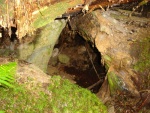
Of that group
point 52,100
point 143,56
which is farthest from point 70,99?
point 143,56

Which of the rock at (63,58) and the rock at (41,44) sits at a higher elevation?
the rock at (41,44)

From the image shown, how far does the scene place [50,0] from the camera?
3.16 meters

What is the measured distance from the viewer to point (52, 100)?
2.96m

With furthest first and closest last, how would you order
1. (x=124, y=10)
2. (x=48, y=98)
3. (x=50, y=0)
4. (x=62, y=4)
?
1. (x=124, y=10)
2. (x=62, y=4)
3. (x=50, y=0)
4. (x=48, y=98)

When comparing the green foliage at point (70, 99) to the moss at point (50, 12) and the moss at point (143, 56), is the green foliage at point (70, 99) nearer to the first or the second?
the moss at point (50, 12)

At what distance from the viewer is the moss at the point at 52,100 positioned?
8.87 ft

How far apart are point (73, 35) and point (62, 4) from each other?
3377 mm

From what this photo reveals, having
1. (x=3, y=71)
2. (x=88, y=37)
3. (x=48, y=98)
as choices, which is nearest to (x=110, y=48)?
(x=88, y=37)

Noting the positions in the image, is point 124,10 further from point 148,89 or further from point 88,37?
point 148,89

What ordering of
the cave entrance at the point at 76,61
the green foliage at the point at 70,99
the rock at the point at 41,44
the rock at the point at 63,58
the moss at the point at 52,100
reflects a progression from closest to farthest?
the moss at the point at 52,100 → the green foliage at the point at 70,99 → the rock at the point at 41,44 → the cave entrance at the point at 76,61 → the rock at the point at 63,58

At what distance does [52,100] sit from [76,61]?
13.4 ft

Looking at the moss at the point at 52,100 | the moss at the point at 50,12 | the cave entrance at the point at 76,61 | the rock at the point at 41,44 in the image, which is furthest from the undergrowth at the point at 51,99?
the cave entrance at the point at 76,61

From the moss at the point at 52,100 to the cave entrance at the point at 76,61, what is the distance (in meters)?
3.04

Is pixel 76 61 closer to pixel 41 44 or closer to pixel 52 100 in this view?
pixel 41 44
